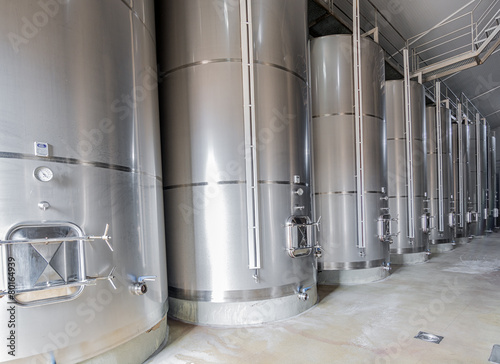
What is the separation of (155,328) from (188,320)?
890 mm

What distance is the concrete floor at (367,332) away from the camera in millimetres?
3270

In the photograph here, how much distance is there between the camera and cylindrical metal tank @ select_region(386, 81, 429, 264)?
810 cm

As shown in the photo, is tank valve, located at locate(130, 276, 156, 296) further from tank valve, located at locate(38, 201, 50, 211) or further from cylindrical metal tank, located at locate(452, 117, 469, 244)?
cylindrical metal tank, located at locate(452, 117, 469, 244)

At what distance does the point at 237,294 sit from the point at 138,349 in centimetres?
125

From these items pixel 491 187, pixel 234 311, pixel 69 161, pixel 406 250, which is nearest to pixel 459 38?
pixel 406 250

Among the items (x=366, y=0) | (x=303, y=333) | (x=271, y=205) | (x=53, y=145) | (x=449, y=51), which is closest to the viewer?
(x=53, y=145)

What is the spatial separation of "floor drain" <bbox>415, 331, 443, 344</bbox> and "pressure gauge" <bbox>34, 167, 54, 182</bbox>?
12.3ft

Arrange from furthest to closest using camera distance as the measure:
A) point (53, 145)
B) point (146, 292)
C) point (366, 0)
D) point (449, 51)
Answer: point (449, 51), point (366, 0), point (146, 292), point (53, 145)

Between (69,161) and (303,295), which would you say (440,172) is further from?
(69,161)

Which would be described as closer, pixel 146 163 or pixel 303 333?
pixel 146 163

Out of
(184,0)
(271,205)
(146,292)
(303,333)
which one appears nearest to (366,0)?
(184,0)

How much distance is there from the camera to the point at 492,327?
3.92 m

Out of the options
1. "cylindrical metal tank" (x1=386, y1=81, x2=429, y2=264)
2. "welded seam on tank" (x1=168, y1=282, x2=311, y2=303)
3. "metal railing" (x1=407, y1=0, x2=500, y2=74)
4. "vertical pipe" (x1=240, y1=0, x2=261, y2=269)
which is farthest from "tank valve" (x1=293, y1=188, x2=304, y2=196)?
"metal railing" (x1=407, y1=0, x2=500, y2=74)

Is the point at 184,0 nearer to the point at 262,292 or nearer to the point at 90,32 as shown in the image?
the point at 90,32
